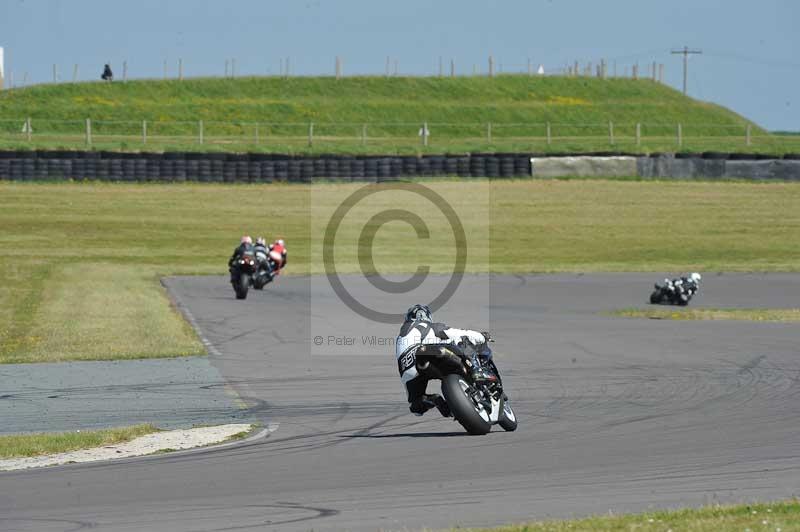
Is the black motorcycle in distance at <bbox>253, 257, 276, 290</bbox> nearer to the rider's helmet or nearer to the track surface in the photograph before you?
the track surface

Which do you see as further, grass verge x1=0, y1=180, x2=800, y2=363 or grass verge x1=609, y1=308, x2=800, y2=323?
grass verge x1=0, y1=180, x2=800, y2=363

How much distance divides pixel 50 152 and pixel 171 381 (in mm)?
37475

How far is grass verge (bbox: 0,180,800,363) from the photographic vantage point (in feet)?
127

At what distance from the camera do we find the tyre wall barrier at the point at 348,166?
51.6 m

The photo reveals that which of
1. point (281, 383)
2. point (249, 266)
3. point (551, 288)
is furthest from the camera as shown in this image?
point (551, 288)

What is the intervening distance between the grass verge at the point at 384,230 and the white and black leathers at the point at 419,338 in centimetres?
1662

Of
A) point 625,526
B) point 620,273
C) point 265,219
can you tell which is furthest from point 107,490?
point 265,219

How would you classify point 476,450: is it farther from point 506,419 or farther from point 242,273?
point 242,273

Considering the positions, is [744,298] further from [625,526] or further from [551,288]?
[625,526]

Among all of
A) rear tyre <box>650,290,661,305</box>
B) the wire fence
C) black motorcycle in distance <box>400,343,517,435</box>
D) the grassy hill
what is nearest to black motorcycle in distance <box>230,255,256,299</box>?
rear tyre <box>650,290,661,305</box>

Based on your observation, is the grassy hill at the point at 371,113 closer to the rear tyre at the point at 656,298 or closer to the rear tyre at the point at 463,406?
the rear tyre at the point at 656,298

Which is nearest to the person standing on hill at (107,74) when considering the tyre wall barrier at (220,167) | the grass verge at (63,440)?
the tyre wall barrier at (220,167)

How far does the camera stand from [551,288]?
32312 mm

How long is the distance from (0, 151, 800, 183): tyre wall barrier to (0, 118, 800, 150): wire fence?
7228 mm
